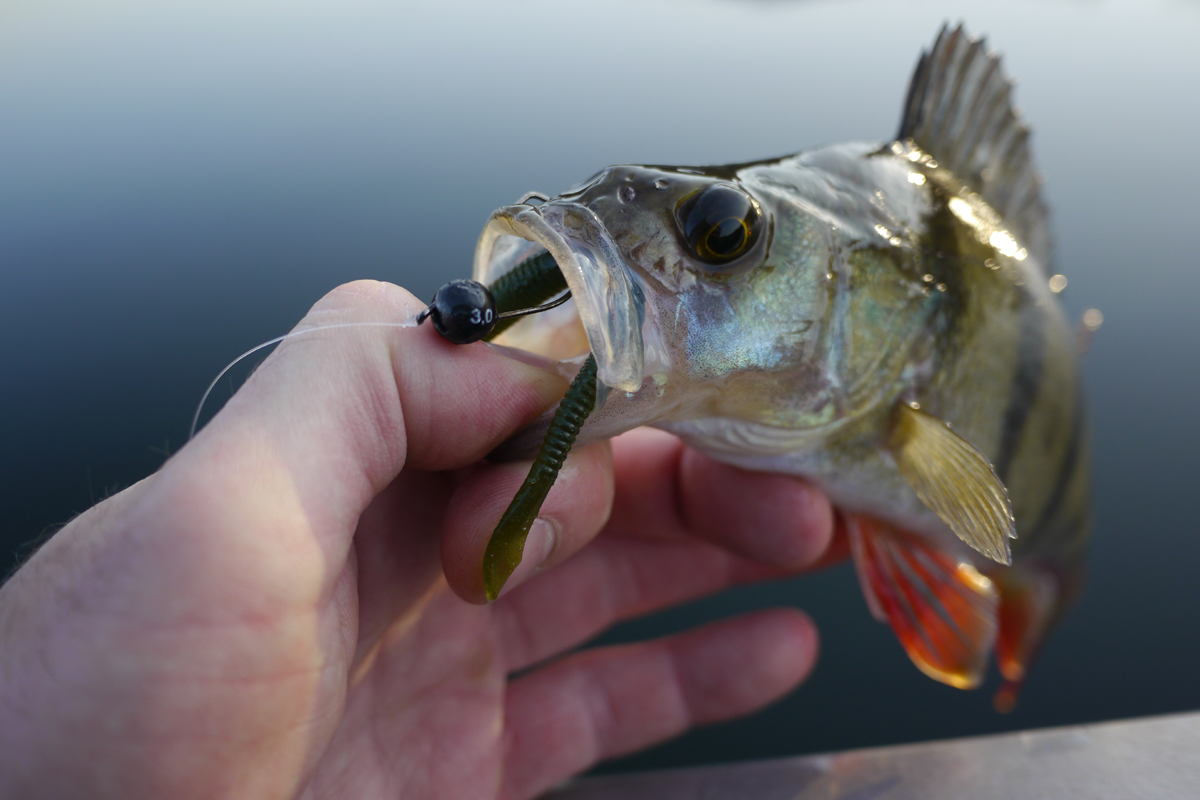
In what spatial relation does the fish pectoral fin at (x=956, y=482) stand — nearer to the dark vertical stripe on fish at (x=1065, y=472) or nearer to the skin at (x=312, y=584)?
the skin at (x=312, y=584)

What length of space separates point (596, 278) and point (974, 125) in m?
1.11

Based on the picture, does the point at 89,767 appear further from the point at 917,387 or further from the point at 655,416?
the point at 917,387

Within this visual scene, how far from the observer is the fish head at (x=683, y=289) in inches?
29.1

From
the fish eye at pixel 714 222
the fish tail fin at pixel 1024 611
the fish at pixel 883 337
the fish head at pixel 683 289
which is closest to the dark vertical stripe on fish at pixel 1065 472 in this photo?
the fish at pixel 883 337

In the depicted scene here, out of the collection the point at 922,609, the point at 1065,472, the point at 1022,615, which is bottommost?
the point at 1022,615

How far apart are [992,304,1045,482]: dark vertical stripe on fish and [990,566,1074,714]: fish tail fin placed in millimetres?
428

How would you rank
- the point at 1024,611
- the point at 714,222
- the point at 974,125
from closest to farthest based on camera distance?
the point at 714,222
the point at 974,125
the point at 1024,611

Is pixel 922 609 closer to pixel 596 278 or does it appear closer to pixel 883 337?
pixel 883 337

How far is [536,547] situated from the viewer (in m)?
0.86

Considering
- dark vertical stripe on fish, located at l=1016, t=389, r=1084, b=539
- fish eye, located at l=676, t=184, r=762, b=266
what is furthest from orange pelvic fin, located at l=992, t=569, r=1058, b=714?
fish eye, located at l=676, t=184, r=762, b=266

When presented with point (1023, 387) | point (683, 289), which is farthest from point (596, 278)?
point (1023, 387)

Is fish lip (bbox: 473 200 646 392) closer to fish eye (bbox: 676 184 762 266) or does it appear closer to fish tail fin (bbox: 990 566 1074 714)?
fish eye (bbox: 676 184 762 266)

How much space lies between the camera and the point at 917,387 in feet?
3.72

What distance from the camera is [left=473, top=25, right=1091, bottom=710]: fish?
0.81m
